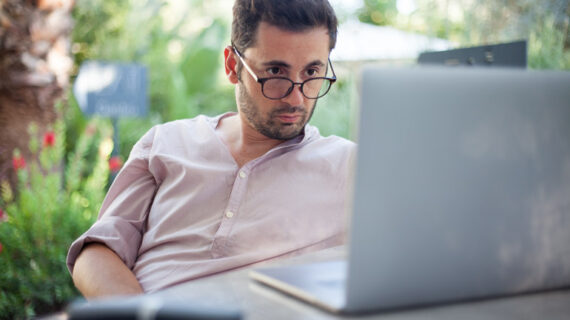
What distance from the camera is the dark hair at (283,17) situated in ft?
5.24

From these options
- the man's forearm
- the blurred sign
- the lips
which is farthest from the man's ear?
the blurred sign

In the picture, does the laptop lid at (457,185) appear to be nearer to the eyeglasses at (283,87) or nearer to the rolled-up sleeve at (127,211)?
the eyeglasses at (283,87)

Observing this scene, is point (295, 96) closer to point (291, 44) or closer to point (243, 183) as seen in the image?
point (291, 44)

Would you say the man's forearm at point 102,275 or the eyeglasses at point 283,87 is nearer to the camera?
the man's forearm at point 102,275

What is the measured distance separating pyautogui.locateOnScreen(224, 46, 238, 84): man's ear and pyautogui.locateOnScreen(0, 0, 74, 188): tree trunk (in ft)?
8.27

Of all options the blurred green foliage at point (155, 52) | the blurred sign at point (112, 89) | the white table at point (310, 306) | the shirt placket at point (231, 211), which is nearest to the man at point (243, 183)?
the shirt placket at point (231, 211)

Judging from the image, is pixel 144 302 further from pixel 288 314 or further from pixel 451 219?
pixel 451 219

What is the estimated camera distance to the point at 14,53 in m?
3.88

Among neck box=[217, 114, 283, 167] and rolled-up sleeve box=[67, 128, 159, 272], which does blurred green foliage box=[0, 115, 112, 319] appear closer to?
rolled-up sleeve box=[67, 128, 159, 272]

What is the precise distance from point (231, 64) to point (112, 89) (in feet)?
8.04

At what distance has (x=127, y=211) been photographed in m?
1.61

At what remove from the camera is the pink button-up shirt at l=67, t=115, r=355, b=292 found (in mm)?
1481

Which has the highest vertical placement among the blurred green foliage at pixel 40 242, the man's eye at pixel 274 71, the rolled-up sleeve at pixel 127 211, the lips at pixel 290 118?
the man's eye at pixel 274 71

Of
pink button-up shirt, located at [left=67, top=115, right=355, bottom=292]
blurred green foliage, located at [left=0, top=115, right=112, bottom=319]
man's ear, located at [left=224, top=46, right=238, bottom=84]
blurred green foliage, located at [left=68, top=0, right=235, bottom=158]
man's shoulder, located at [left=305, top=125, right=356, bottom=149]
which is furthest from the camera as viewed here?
blurred green foliage, located at [left=68, top=0, right=235, bottom=158]
